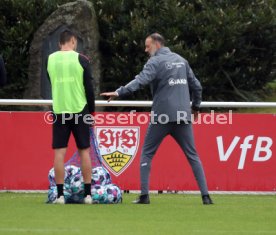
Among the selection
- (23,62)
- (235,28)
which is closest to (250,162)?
(235,28)

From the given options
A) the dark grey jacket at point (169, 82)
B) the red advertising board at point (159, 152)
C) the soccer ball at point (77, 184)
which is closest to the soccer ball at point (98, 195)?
the soccer ball at point (77, 184)

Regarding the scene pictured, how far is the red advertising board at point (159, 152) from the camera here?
577 inches

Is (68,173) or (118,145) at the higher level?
(118,145)

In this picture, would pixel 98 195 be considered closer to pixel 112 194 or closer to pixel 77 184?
pixel 112 194

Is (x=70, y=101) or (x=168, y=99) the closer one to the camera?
(x=70, y=101)

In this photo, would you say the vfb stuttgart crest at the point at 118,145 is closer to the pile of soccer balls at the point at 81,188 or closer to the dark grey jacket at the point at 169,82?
the pile of soccer balls at the point at 81,188

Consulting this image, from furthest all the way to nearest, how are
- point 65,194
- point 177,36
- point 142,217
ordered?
point 177,36 < point 65,194 < point 142,217

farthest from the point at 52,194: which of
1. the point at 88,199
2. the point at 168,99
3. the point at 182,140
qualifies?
the point at 168,99

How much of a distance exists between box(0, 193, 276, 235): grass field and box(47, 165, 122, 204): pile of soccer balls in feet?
0.66

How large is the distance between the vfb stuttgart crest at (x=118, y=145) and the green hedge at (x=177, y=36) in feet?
19.2

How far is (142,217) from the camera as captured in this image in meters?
10.6

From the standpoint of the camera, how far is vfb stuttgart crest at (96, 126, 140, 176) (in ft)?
48.2

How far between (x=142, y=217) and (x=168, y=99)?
1.89 metres

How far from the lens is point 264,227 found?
9.77 metres
